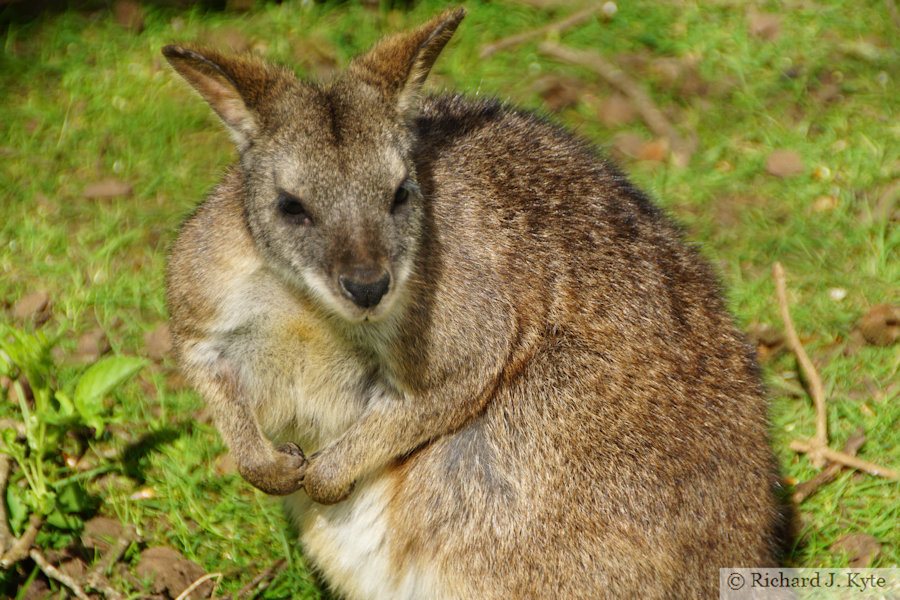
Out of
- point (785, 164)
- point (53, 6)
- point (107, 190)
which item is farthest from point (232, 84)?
point (53, 6)

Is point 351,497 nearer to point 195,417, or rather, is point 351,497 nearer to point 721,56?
point 195,417

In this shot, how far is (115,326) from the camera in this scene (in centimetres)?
497

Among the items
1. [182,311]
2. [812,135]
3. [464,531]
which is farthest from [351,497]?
[812,135]

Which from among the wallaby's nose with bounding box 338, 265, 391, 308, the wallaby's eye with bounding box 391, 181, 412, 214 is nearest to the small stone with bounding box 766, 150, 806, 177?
the wallaby's eye with bounding box 391, 181, 412, 214

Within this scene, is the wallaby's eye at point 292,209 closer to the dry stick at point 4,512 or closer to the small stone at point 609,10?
the dry stick at point 4,512

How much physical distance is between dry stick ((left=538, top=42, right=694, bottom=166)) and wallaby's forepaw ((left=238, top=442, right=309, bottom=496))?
10.6 feet

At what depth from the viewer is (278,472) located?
3670 mm

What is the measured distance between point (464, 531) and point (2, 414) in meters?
2.09

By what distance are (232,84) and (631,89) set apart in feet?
11.7

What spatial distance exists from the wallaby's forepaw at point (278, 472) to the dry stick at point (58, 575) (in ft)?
2.49

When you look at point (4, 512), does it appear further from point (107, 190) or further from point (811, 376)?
point (811, 376)

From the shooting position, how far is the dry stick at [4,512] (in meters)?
3.79

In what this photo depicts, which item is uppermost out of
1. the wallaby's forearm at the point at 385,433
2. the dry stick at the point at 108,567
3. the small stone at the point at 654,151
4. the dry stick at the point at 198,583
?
the wallaby's forearm at the point at 385,433

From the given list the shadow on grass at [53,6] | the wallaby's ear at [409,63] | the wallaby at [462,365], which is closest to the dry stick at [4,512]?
the wallaby at [462,365]
